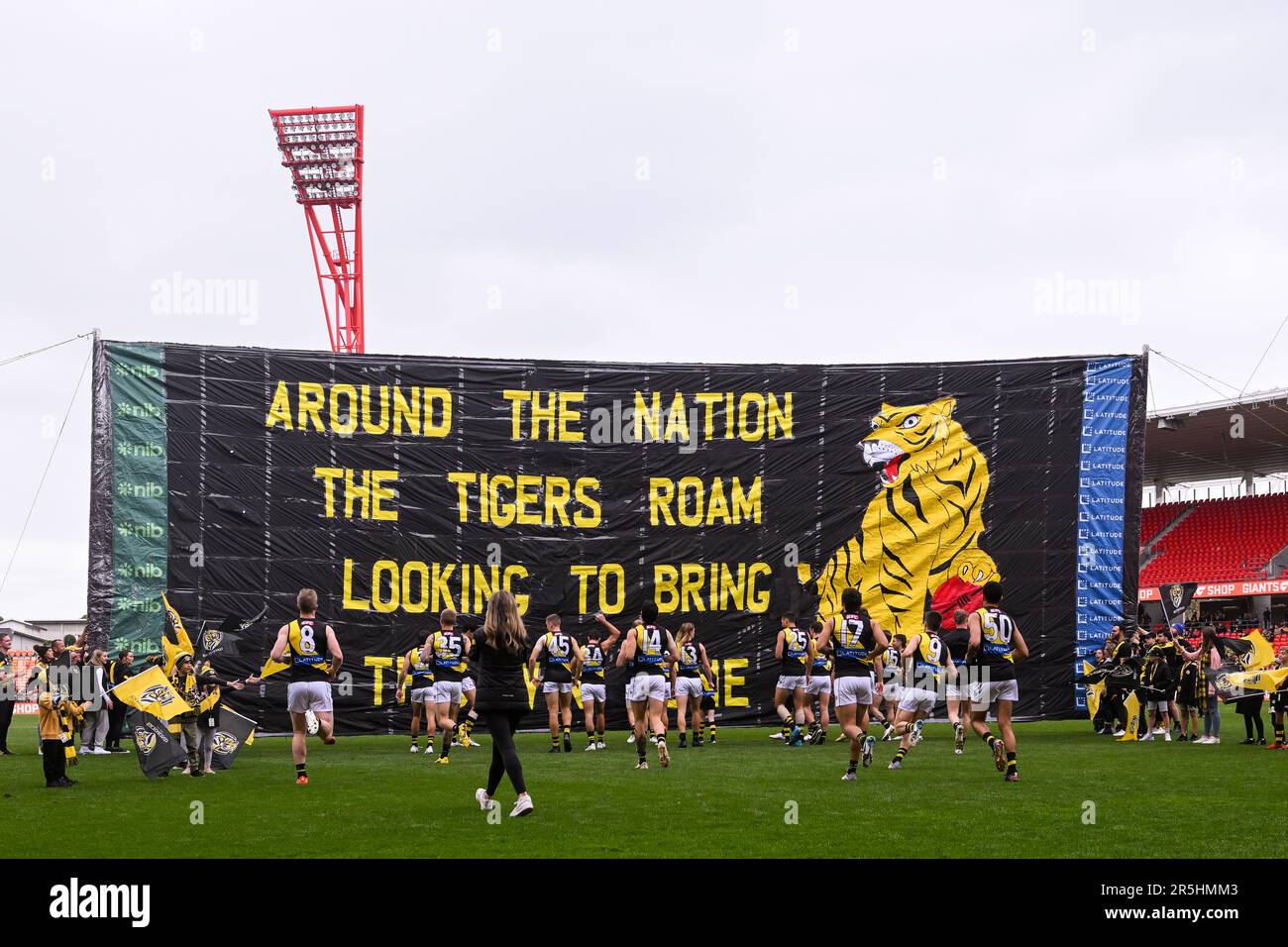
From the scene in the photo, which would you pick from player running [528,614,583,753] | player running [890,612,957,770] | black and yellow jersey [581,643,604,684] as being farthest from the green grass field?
black and yellow jersey [581,643,604,684]

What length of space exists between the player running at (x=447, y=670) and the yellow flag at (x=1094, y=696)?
1197cm

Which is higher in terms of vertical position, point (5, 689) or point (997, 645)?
point (997, 645)

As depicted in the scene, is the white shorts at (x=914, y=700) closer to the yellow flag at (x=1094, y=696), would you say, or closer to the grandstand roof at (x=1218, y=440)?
the yellow flag at (x=1094, y=696)

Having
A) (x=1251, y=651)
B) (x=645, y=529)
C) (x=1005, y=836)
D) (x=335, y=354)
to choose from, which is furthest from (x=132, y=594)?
(x=1251, y=651)

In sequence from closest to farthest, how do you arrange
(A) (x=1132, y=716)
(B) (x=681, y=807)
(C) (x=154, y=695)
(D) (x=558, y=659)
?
(B) (x=681, y=807), (C) (x=154, y=695), (D) (x=558, y=659), (A) (x=1132, y=716)

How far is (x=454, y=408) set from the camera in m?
24.2

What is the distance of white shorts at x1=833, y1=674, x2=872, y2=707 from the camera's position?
1437 cm

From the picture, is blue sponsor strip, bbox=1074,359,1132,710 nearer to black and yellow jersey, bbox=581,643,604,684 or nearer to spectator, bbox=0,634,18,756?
black and yellow jersey, bbox=581,643,604,684

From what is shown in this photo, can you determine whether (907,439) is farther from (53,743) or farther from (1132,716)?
(53,743)

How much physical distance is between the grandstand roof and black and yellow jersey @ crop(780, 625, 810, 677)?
970 inches

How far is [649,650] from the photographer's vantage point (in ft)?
51.7

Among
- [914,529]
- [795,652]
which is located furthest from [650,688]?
[914,529]

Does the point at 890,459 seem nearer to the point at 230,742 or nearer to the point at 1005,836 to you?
the point at 230,742

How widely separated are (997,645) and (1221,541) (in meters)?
41.7
